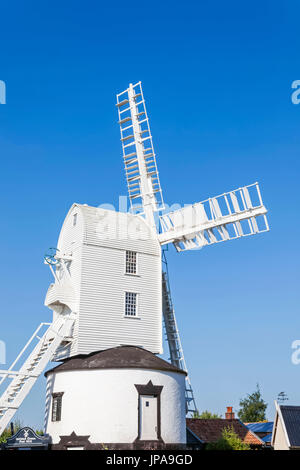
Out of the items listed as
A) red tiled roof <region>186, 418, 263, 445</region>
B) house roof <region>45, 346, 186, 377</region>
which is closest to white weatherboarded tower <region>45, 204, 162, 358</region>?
house roof <region>45, 346, 186, 377</region>

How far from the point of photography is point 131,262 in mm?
36094

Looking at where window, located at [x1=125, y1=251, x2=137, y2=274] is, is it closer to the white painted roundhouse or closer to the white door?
the white painted roundhouse

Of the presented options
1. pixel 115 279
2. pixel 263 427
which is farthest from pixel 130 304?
pixel 263 427

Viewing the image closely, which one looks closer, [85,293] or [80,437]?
[80,437]

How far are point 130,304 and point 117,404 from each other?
7.52 metres

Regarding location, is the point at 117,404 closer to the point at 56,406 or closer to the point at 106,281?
the point at 56,406

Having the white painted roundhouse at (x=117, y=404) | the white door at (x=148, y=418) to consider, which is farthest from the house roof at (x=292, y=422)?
the white door at (x=148, y=418)

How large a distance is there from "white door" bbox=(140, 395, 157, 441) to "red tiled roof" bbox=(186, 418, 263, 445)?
887cm

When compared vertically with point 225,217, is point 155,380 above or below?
below
